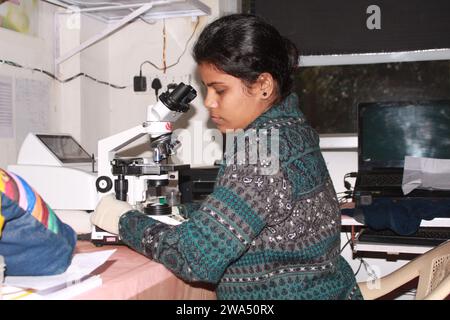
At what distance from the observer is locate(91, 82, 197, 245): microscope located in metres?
1.54

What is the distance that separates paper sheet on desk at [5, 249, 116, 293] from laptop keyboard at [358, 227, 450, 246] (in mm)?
1149

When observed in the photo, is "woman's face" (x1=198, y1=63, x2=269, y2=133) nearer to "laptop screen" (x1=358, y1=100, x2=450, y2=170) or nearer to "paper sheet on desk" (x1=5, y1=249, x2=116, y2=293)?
"paper sheet on desk" (x1=5, y1=249, x2=116, y2=293)

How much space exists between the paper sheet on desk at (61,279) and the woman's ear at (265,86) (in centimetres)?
52

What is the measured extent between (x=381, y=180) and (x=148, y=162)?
118 centimetres

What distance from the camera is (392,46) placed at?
2754 mm

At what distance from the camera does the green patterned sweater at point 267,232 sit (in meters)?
1.06

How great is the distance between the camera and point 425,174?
7.65ft

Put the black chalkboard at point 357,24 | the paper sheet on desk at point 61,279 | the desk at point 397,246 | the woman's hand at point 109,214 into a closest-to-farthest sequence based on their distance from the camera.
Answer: the paper sheet on desk at point 61,279 < the woman's hand at point 109,214 < the desk at point 397,246 < the black chalkboard at point 357,24

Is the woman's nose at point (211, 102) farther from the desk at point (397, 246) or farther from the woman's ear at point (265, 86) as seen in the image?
the desk at point (397, 246)

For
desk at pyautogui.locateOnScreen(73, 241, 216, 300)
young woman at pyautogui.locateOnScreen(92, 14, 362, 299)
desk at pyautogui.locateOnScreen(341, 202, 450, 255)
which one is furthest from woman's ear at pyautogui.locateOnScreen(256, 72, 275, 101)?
desk at pyautogui.locateOnScreen(341, 202, 450, 255)

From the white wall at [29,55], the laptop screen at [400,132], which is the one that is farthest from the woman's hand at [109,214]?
the laptop screen at [400,132]

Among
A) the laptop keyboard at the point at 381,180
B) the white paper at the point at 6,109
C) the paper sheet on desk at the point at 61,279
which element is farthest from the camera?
the laptop keyboard at the point at 381,180

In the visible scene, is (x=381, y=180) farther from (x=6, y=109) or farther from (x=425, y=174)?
(x=6, y=109)
